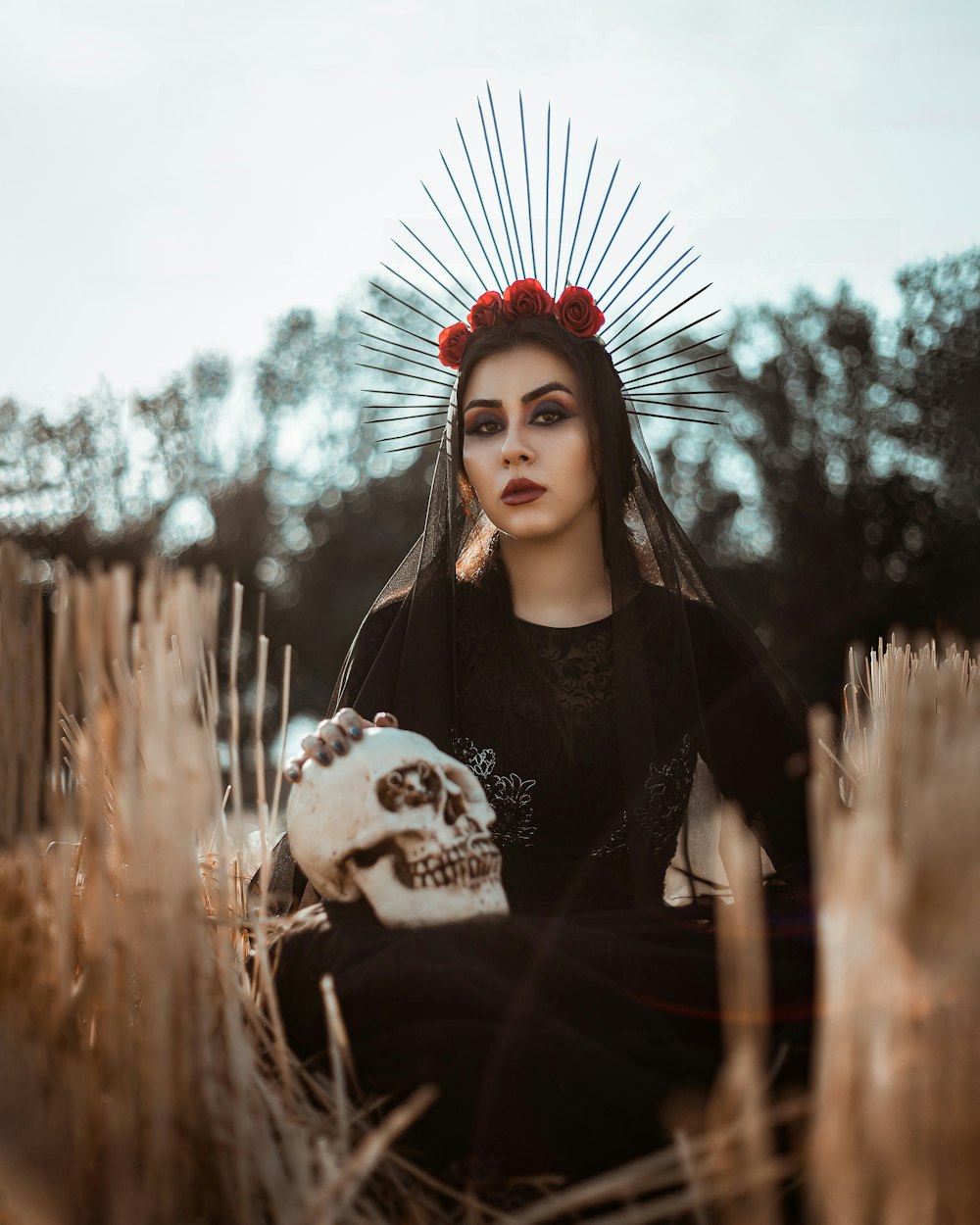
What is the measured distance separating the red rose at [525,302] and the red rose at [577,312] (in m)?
0.04

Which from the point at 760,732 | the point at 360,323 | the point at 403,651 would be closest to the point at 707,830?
the point at 760,732

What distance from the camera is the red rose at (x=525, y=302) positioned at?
274cm

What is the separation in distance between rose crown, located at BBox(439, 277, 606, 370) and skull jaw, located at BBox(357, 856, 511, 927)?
145 cm

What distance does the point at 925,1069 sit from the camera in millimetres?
988

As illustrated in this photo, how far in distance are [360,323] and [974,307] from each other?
7.48m

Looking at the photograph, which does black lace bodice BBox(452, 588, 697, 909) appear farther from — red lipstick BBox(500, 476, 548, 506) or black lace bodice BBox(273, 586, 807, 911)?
red lipstick BBox(500, 476, 548, 506)

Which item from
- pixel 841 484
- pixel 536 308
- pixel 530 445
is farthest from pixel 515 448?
pixel 841 484

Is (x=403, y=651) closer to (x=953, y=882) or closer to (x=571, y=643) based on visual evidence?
(x=571, y=643)

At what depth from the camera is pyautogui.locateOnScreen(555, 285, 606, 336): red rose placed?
2.74 meters

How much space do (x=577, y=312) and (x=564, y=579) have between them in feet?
2.18

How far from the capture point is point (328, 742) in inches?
76.5

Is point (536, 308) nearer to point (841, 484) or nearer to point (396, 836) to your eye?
point (396, 836)

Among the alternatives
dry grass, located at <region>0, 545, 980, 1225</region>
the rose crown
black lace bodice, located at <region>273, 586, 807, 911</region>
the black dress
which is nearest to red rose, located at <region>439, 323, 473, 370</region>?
the rose crown

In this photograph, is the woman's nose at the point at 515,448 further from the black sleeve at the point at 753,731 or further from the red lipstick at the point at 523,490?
the black sleeve at the point at 753,731
